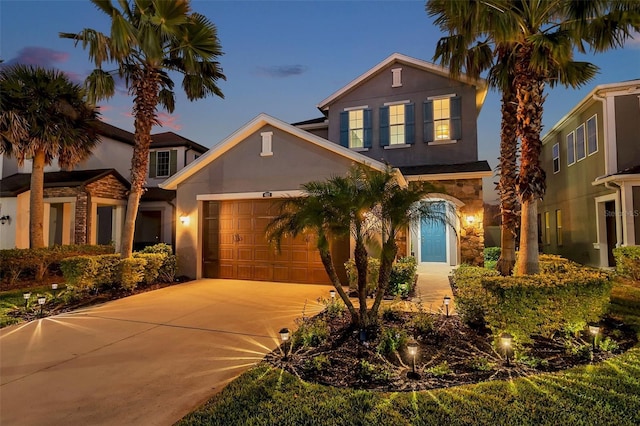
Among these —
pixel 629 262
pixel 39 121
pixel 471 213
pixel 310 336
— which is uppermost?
pixel 39 121

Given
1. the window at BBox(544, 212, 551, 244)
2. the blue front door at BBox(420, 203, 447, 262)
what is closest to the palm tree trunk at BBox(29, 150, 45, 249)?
the blue front door at BBox(420, 203, 447, 262)

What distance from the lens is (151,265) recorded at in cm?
958

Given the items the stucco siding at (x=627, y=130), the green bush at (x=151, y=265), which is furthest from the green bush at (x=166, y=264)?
the stucco siding at (x=627, y=130)

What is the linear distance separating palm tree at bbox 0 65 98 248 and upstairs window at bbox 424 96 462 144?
527 inches

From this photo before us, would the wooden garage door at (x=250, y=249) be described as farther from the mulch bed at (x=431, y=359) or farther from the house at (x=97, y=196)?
the house at (x=97, y=196)

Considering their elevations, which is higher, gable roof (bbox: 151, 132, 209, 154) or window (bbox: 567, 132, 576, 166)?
gable roof (bbox: 151, 132, 209, 154)

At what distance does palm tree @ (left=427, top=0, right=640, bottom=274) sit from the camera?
5.72 m

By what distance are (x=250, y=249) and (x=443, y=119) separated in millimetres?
9316

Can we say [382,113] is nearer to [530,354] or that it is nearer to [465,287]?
[465,287]

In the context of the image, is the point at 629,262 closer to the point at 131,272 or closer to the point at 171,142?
the point at 131,272

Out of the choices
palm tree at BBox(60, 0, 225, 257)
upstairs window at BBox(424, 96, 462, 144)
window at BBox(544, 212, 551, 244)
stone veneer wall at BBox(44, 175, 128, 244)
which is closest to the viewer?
palm tree at BBox(60, 0, 225, 257)

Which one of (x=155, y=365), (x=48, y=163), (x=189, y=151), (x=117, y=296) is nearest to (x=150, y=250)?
(x=117, y=296)

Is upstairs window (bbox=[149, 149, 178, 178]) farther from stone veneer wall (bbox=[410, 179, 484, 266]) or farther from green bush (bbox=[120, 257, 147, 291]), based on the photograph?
stone veneer wall (bbox=[410, 179, 484, 266])

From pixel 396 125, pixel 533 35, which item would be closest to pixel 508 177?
pixel 533 35
